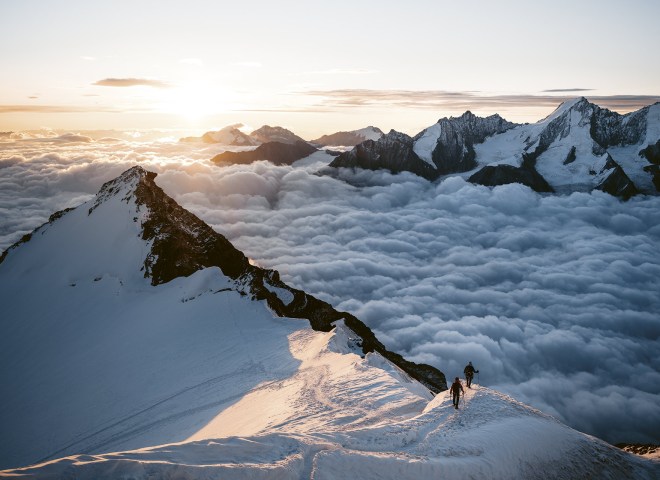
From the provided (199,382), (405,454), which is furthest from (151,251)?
(405,454)

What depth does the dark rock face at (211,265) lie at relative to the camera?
6206cm

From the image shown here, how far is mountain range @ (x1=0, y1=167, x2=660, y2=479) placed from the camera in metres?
19.8

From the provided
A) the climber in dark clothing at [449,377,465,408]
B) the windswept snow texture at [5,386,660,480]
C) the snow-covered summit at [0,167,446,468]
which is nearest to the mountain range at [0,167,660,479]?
the windswept snow texture at [5,386,660,480]

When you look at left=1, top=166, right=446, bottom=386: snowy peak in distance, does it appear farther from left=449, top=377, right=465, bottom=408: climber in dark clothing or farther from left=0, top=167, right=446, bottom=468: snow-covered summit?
left=449, top=377, right=465, bottom=408: climber in dark clothing

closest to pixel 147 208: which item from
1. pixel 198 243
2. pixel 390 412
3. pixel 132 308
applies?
pixel 198 243

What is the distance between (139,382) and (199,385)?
8056 millimetres

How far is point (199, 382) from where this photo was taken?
4375 centimetres

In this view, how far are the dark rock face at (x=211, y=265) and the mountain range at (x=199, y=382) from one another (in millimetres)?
268

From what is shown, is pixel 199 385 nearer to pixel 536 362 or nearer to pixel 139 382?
pixel 139 382

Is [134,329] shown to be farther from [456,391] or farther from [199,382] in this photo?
[456,391]

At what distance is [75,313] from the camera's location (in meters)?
59.1

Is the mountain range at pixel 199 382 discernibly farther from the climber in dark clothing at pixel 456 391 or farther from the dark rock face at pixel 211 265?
the climber in dark clothing at pixel 456 391

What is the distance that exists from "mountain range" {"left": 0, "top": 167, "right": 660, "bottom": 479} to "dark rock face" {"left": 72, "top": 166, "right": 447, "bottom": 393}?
10.6 inches

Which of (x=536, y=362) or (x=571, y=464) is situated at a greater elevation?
(x=571, y=464)
